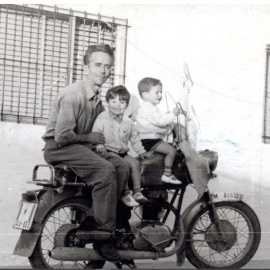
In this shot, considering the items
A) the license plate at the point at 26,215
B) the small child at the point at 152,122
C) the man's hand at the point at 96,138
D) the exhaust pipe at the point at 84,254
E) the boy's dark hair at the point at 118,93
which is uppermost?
the boy's dark hair at the point at 118,93

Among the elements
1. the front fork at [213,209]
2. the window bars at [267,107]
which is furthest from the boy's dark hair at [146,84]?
the window bars at [267,107]

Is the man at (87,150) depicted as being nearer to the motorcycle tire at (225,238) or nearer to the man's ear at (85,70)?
the man's ear at (85,70)

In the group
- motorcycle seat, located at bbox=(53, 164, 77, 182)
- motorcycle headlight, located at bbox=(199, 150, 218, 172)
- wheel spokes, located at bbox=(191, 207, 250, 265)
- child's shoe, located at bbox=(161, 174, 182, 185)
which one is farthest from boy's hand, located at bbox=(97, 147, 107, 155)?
wheel spokes, located at bbox=(191, 207, 250, 265)

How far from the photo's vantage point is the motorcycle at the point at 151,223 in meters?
3.79

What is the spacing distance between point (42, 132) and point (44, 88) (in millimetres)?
433

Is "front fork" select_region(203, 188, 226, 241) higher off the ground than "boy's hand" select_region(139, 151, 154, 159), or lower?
lower

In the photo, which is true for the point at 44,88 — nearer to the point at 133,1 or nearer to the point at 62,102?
the point at 62,102

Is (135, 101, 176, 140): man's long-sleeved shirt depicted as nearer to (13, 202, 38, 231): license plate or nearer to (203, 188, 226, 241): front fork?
(203, 188, 226, 241): front fork

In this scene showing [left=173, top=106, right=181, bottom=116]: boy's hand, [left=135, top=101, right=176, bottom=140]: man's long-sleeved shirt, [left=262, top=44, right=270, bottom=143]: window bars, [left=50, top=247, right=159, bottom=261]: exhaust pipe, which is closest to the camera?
[left=50, top=247, right=159, bottom=261]: exhaust pipe

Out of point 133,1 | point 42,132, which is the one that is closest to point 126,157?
point 42,132

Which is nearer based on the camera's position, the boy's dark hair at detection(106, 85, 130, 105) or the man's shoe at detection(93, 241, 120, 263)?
the man's shoe at detection(93, 241, 120, 263)

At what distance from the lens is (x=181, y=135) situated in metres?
4.48

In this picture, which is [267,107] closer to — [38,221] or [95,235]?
[95,235]

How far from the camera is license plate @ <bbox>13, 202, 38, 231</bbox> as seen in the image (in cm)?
374
